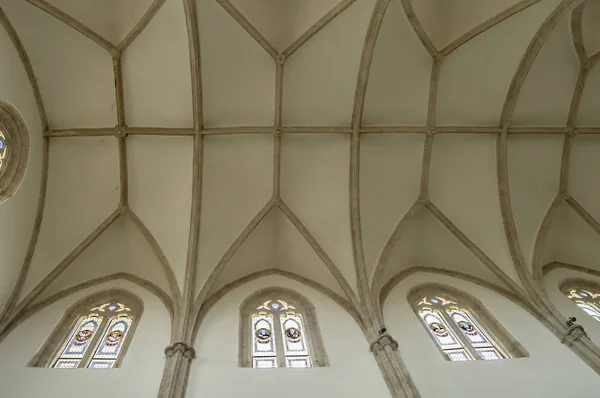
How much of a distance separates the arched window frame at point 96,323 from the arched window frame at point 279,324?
2.36m

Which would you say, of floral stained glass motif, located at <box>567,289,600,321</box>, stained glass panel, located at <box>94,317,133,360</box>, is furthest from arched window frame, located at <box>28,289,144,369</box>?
floral stained glass motif, located at <box>567,289,600,321</box>

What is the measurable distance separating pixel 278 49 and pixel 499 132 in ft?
21.1

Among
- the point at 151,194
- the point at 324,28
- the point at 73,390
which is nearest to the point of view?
the point at 73,390

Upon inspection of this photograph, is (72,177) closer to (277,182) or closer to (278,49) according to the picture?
(277,182)

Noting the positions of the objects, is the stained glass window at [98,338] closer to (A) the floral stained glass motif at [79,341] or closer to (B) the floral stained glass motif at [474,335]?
(A) the floral stained glass motif at [79,341]

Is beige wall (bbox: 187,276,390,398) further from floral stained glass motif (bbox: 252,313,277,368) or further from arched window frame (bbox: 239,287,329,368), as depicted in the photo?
floral stained glass motif (bbox: 252,313,277,368)

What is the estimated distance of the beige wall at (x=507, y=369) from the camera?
8.88m

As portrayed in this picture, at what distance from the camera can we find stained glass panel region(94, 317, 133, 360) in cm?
970

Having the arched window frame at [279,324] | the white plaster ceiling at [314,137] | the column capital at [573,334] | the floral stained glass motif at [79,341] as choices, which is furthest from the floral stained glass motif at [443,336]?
the floral stained glass motif at [79,341]

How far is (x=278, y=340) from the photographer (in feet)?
33.9

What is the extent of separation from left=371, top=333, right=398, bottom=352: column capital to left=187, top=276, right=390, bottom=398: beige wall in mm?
195

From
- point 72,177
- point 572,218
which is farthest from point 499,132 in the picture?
point 72,177

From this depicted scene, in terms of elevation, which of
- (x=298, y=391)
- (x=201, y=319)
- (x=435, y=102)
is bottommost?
(x=298, y=391)

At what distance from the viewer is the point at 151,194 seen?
12852mm
